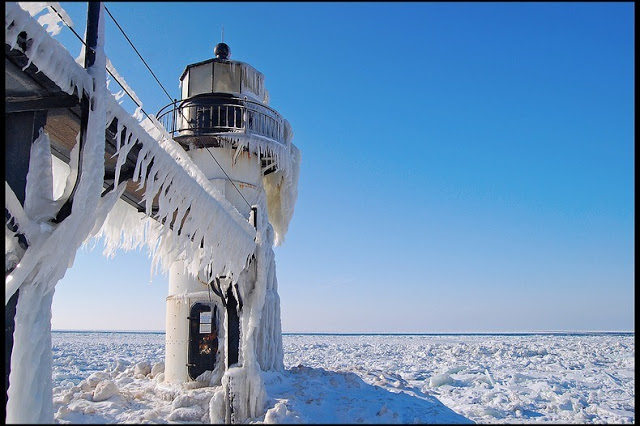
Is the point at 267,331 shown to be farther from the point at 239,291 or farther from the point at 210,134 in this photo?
the point at 210,134

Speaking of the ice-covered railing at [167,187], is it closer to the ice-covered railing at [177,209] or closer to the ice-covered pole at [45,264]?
the ice-covered railing at [177,209]

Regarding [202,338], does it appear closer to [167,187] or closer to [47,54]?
[167,187]

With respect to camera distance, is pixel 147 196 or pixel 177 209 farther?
pixel 177 209

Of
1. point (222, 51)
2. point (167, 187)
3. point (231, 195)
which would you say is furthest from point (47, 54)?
point (222, 51)

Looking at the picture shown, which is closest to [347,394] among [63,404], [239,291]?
[239,291]

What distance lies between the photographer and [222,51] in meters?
12.0

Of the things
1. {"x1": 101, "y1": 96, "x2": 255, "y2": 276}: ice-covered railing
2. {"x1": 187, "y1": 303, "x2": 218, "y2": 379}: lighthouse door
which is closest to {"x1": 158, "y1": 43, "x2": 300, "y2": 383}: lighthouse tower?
{"x1": 187, "y1": 303, "x2": 218, "y2": 379}: lighthouse door

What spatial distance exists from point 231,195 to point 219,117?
185cm

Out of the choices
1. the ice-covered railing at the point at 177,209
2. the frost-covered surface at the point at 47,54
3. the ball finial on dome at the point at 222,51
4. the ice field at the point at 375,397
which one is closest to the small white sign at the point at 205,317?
the ice field at the point at 375,397

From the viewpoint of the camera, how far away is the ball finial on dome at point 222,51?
39.2 ft

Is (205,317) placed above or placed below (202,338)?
above

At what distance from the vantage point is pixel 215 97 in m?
11.1

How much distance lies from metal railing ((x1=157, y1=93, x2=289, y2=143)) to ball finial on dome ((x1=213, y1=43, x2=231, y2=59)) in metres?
1.42

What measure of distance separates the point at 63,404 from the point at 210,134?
235 inches
